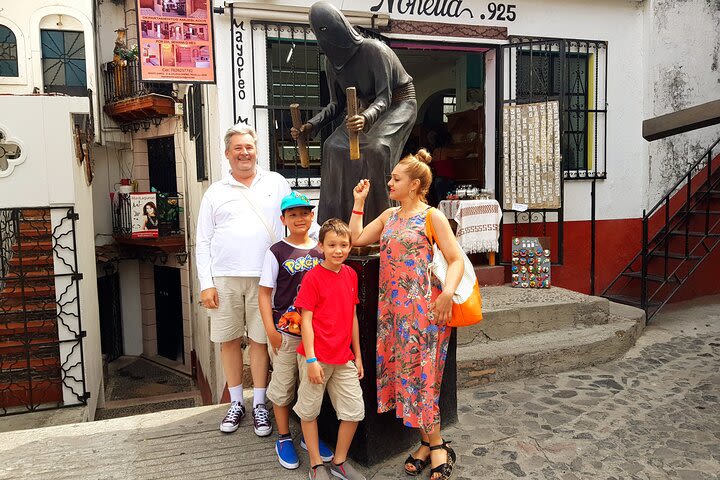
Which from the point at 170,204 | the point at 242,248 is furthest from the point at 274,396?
the point at 170,204

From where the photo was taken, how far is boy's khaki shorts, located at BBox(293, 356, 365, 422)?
10.1 ft

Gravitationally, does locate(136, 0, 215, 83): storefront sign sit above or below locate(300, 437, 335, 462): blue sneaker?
above

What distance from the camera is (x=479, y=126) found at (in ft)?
26.6

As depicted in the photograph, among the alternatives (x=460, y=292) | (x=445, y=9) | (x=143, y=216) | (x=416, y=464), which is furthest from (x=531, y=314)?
(x=143, y=216)

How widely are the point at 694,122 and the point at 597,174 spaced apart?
4.69 meters

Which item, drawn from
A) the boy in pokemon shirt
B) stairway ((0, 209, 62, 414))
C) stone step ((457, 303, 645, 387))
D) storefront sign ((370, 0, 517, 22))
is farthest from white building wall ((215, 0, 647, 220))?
stairway ((0, 209, 62, 414))

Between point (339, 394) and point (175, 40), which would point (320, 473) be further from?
point (175, 40)

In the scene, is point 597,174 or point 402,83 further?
point 597,174

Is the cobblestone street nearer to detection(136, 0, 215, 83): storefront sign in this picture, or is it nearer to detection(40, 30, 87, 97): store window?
detection(136, 0, 215, 83): storefront sign

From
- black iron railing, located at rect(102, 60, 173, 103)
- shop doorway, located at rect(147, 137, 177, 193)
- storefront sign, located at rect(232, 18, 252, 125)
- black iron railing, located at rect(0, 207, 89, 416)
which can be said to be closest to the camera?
storefront sign, located at rect(232, 18, 252, 125)

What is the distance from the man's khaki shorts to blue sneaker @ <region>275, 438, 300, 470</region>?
63 centimetres

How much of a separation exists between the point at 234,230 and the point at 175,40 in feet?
12.3

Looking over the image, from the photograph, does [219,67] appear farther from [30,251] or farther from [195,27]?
[30,251]

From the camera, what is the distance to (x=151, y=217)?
14.0 m
